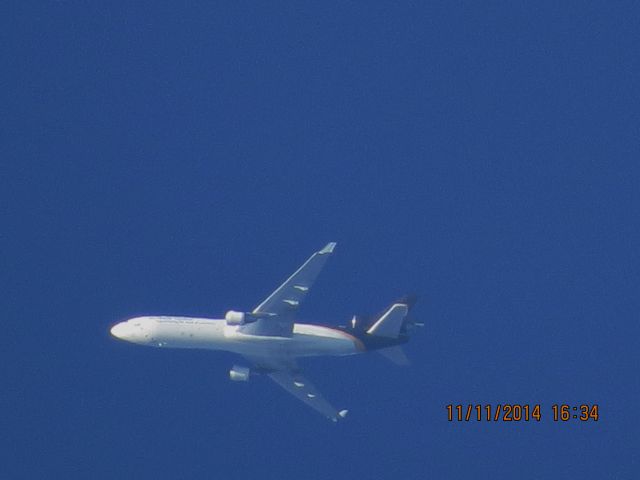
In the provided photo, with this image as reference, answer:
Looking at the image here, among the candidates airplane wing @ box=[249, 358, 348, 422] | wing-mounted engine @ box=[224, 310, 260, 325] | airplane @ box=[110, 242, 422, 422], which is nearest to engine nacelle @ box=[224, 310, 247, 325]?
wing-mounted engine @ box=[224, 310, 260, 325]

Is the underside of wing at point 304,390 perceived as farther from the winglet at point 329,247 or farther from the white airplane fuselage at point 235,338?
the winglet at point 329,247

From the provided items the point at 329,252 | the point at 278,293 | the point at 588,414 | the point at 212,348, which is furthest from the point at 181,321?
the point at 588,414

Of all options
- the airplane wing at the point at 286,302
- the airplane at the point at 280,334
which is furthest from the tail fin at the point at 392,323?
the airplane wing at the point at 286,302

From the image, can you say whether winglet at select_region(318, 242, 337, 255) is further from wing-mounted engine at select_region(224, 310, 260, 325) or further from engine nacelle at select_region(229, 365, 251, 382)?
engine nacelle at select_region(229, 365, 251, 382)

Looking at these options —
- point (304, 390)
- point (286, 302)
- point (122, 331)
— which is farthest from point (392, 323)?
point (122, 331)

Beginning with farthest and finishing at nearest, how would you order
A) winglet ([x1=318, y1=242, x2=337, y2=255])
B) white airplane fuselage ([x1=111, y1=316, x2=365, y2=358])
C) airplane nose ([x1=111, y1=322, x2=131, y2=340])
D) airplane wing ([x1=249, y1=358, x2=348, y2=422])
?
1. airplane wing ([x1=249, y1=358, x2=348, y2=422])
2. airplane nose ([x1=111, y1=322, x2=131, y2=340])
3. white airplane fuselage ([x1=111, y1=316, x2=365, y2=358])
4. winglet ([x1=318, y1=242, x2=337, y2=255])

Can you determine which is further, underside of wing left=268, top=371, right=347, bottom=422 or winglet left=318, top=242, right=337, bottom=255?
underside of wing left=268, top=371, right=347, bottom=422
